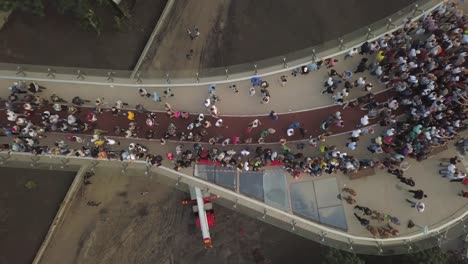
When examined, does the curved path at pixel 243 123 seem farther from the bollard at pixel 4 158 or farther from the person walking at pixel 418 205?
the person walking at pixel 418 205

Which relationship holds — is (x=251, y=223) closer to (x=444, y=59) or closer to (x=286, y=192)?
(x=286, y=192)

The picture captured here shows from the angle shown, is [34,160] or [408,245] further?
[408,245]

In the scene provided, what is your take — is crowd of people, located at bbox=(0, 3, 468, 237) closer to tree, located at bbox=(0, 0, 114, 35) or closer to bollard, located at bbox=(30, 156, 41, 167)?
bollard, located at bbox=(30, 156, 41, 167)

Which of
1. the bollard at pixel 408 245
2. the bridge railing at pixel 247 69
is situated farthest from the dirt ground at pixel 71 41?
the bollard at pixel 408 245

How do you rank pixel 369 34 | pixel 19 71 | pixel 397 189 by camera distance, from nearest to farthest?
pixel 19 71, pixel 397 189, pixel 369 34

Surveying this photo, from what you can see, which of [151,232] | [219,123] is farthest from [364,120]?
[151,232]

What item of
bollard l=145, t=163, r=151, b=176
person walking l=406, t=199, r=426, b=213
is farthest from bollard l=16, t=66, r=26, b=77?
person walking l=406, t=199, r=426, b=213

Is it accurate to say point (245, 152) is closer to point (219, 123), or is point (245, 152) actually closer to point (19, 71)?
point (219, 123)
